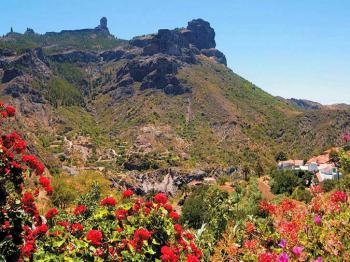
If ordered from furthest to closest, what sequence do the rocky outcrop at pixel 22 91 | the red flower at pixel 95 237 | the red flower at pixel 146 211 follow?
the rocky outcrop at pixel 22 91
the red flower at pixel 146 211
the red flower at pixel 95 237

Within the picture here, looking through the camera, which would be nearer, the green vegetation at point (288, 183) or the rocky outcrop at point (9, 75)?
the green vegetation at point (288, 183)

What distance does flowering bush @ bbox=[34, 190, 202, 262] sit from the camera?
30.5ft

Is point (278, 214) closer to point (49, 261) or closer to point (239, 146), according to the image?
point (49, 261)

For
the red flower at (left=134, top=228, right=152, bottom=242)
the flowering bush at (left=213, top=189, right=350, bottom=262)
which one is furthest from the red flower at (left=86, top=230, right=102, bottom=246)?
the flowering bush at (left=213, top=189, right=350, bottom=262)

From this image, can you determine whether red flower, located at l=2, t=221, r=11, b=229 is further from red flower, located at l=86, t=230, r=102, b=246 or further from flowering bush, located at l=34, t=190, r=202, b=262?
red flower, located at l=86, t=230, r=102, b=246

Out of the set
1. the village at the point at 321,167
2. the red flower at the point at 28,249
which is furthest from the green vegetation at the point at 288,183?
the red flower at the point at 28,249

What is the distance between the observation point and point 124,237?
396 inches

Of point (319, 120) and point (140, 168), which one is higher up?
point (319, 120)

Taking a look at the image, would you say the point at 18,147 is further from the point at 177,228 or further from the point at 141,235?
the point at 177,228

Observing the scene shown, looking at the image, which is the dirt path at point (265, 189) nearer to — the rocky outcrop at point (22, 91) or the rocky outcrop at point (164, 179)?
the rocky outcrop at point (164, 179)

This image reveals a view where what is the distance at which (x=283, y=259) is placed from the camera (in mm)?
7445

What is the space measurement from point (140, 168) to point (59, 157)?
29.4m

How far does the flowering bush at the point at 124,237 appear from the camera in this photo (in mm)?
9281

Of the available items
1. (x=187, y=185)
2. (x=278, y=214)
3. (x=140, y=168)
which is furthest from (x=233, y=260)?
(x=140, y=168)
